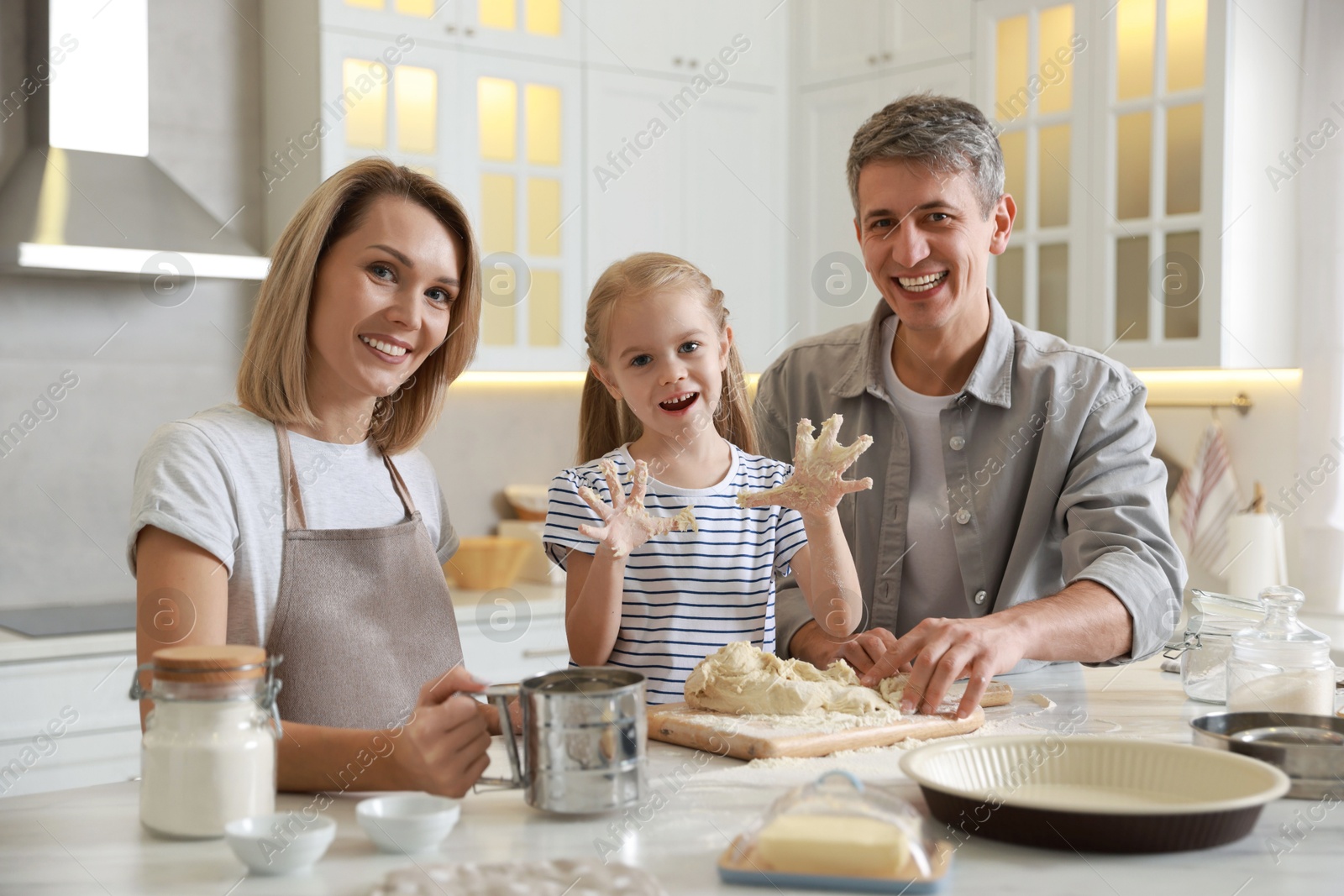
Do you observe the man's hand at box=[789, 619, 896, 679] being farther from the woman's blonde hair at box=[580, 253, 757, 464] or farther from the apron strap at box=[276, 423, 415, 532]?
the apron strap at box=[276, 423, 415, 532]

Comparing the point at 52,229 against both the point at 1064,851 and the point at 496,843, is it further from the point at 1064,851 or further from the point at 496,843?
the point at 1064,851

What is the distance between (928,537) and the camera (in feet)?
6.49

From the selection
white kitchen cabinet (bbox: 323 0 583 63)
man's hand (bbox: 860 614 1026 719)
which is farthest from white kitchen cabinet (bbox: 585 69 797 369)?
man's hand (bbox: 860 614 1026 719)

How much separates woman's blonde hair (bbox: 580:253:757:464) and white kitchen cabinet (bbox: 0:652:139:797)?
1.26 m

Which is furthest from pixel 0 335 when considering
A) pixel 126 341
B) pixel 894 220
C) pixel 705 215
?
pixel 894 220

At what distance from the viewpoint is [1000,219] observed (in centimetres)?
205

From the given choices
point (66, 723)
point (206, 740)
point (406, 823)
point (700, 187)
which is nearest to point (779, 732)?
point (406, 823)

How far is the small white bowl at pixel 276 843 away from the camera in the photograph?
0.91 meters

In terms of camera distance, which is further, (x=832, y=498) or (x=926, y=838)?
(x=832, y=498)

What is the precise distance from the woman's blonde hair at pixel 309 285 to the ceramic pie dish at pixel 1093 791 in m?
0.81

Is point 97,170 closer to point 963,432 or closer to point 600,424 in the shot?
point 600,424

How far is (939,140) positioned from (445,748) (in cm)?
121

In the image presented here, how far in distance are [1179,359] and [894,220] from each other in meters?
1.39

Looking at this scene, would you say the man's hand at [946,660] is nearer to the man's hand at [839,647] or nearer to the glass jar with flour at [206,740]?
the man's hand at [839,647]
